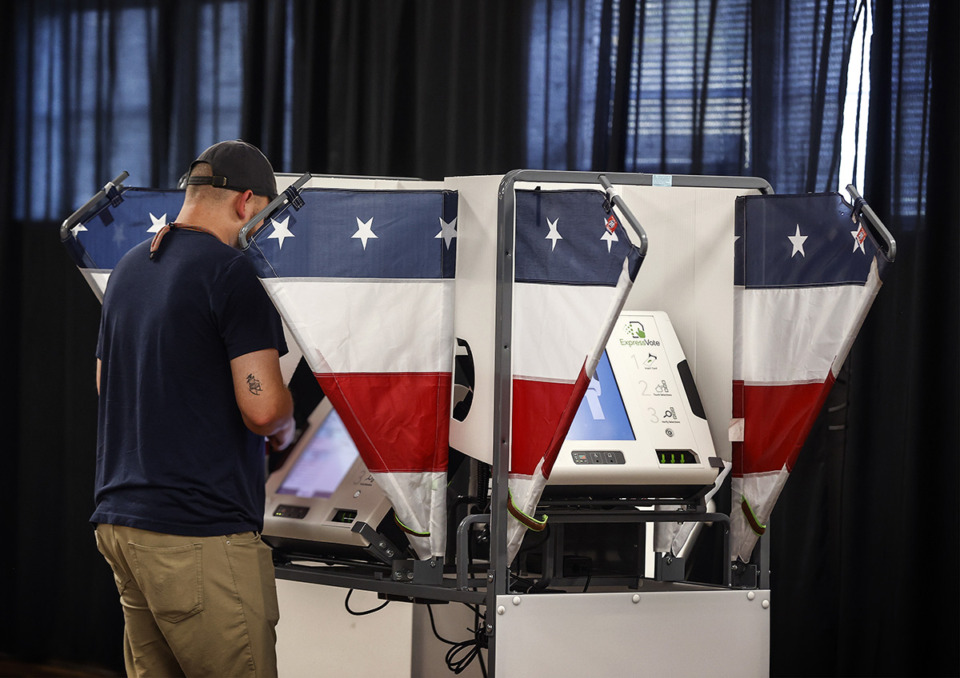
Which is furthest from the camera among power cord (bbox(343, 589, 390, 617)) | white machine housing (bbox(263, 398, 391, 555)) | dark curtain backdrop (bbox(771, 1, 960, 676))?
dark curtain backdrop (bbox(771, 1, 960, 676))

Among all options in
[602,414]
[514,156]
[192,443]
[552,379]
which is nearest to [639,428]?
[602,414]

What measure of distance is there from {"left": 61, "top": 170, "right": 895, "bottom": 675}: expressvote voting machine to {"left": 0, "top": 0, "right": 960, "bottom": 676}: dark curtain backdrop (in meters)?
0.96

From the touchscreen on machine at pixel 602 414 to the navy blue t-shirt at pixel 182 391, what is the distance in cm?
67

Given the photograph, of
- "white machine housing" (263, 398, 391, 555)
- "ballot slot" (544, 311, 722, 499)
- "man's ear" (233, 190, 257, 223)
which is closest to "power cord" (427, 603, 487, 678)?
"white machine housing" (263, 398, 391, 555)

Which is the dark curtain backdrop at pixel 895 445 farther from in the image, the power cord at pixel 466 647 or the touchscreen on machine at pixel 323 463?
the touchscreen on machine at pixel 323 463

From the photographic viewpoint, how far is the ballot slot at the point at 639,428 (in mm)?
2053

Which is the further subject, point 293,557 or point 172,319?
point 293,557

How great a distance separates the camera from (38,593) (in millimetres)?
3910

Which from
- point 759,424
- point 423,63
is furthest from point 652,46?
point 759,424

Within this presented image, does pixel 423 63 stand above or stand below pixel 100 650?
above

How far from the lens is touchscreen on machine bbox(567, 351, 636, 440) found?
211 cm

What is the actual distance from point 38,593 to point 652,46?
10.1ft

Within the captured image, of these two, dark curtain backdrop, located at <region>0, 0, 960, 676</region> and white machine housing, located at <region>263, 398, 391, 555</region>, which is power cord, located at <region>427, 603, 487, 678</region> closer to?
white machine housing, located at <region>263, 398, 391, 555</region>

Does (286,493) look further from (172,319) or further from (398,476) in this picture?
(172,319)
